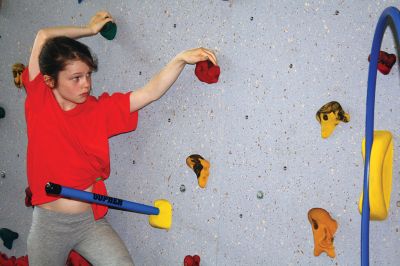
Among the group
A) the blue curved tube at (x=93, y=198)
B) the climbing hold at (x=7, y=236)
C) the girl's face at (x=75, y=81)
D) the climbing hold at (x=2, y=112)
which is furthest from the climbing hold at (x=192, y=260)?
the climbing hold at (x=2, y=112)

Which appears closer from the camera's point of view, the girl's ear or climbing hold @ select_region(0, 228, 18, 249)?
the girl's ear

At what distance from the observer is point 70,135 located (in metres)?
1.33

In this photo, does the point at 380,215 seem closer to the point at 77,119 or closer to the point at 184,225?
the point at 184,225

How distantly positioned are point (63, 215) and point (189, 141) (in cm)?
40

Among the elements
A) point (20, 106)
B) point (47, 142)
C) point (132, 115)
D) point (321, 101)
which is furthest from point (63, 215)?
point (321, 101)

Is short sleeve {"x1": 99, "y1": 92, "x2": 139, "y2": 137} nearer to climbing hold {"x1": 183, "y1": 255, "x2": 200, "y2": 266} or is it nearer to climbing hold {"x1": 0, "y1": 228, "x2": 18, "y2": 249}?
climbing hold {"x1": 183, "y1": 255, "x2": 200, "y2": 266}

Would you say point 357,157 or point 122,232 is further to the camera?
point 122,232

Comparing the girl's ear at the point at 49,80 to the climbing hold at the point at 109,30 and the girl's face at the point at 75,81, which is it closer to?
the girl's face at the point at 75,81

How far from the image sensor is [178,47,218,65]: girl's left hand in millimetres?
1228

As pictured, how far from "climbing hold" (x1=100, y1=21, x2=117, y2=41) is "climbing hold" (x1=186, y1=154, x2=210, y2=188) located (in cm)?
47

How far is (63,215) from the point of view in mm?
1306

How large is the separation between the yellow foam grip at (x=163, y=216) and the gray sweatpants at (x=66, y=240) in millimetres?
132

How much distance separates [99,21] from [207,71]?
41 centimetres

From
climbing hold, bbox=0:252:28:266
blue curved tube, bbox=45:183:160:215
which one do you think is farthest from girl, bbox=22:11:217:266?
climbing hold, bbox=0:252:28:266
